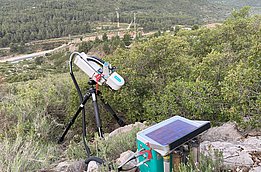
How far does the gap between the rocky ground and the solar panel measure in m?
0.23

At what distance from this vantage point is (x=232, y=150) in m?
2.54

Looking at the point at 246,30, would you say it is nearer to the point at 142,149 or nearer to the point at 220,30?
the point at 220,30

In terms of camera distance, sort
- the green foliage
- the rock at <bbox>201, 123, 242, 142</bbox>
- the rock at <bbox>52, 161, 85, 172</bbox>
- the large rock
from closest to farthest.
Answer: the large rock, the rock at <bbox>52, 161, 85, 172</bbox>, the rock at <bbox>201, 123, 242, 142</bbox>, the green foliage

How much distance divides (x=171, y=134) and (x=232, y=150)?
679mm

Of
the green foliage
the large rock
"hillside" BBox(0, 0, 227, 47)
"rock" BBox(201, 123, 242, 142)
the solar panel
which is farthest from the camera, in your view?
"hillside" BBox(0, 0, 227, 47)

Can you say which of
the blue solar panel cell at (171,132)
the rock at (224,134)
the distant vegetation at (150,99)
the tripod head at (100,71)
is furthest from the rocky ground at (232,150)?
the tripod head at (100,71)

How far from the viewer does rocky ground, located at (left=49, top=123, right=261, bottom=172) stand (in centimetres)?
229

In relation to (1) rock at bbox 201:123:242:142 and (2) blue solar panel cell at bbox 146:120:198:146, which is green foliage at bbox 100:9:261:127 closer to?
(1) rock at bbox 201:123:242:142

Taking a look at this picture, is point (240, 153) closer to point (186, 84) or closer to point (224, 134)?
point (224, 134)

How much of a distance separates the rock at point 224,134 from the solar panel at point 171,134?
0.95 m

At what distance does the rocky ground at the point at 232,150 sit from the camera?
2289 millimetres

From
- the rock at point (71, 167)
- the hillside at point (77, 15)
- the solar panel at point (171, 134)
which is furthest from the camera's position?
the hillside at point (77, 15)

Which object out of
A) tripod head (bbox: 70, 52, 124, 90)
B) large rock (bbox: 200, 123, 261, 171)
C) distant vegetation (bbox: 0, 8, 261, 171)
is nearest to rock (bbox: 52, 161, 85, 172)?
distant vegetation (bbox: 0, 8, 261, 171)

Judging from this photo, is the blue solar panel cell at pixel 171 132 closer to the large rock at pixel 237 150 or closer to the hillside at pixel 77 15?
the large rock at pixel 237 150
